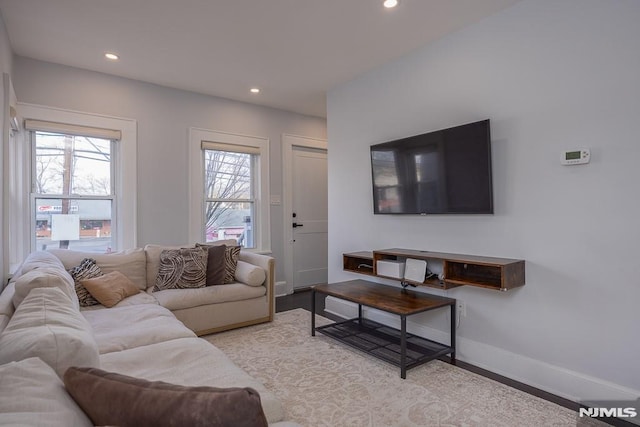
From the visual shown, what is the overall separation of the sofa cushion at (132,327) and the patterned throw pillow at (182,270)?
0.53m

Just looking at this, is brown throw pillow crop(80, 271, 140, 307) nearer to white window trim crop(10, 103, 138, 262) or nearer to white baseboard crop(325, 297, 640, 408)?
white window trim crop(10, 103, 138, 262)

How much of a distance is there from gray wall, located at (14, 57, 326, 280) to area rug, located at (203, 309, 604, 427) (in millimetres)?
1777

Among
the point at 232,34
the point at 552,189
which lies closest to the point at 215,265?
the point at 232,34

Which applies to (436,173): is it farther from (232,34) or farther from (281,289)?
(281,289)

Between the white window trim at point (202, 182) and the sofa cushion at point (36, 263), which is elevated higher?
the white window trim at point (202, 182)

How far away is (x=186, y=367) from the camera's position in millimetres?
1650

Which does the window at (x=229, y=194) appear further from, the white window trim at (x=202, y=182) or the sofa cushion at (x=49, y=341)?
the sofa cushion at (x=49, y=341)

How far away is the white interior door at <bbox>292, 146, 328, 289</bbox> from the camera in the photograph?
510cm

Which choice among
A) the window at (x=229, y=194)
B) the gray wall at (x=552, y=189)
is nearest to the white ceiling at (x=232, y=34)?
the gray wall at (x=552, y=189)

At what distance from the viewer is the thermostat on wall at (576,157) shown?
2.12m

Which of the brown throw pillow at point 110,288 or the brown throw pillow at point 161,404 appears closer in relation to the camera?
the brown throw pillow at point 161,404

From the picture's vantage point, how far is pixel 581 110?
7.06 feet

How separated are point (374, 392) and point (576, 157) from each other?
1960 millimetres

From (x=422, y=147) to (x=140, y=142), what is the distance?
9.97ft
